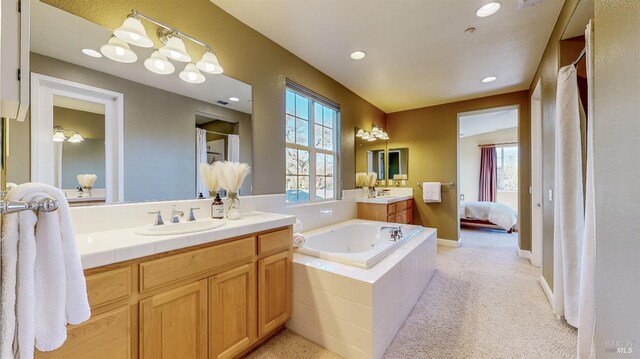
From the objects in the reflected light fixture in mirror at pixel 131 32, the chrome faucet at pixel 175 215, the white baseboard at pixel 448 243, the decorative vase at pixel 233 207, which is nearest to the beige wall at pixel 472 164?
the white baseboard at pixel 448 243

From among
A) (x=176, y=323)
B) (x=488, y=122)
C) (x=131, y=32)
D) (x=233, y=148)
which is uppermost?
(x=488, y=122)

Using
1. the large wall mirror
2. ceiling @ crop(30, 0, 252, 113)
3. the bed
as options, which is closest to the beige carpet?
the large wall mirror

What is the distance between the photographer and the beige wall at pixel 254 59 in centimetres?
145

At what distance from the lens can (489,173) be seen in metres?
6.62

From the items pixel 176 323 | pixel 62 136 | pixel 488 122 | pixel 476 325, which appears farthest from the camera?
pixel 488 122

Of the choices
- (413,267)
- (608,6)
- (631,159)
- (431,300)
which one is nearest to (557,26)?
(608,6)

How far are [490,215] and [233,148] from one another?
5.36 meters

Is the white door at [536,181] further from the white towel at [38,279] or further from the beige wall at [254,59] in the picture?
the white towel at [38,279]

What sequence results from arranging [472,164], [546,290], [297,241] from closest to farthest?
[297,241] < [546,290] < [472,164]

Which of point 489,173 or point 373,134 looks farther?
point 489,173

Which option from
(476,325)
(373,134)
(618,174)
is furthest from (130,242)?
(373,134)

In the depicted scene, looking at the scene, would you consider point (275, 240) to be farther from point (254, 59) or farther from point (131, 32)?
point (254, 59)

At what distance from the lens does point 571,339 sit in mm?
1715

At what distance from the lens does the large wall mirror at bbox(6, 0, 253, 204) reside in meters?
1.20
